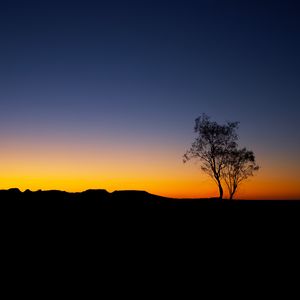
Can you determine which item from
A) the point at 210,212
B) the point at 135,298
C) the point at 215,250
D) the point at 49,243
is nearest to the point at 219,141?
the point at 210,212

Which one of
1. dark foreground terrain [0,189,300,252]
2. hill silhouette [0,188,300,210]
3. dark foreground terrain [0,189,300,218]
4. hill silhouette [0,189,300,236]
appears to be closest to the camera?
dark foreground terrain [0,189,300,252]

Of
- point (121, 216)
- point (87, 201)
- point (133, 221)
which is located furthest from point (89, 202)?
point (133, 221)

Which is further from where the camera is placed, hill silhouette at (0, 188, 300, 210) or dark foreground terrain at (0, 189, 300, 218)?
hill silhouette at (0, 188, 300, 210)

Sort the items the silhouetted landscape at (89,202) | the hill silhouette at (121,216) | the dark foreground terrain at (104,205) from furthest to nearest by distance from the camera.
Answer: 1. the silhouetted landscape at (89,202)
2. the dark foreground terrain at (104,205)
3. the hill silhouette at (121,216)

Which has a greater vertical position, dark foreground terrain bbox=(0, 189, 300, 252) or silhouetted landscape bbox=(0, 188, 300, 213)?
silhouetted landscape bbox=(0, 188, 300, 213)

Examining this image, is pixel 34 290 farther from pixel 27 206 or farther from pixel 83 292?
pixel 27 206

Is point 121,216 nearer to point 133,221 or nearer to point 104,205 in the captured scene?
point 133,221

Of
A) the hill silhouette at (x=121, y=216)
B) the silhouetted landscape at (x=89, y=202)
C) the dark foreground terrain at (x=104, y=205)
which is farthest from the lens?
the silhouetted landscape at (x=89, y=202)

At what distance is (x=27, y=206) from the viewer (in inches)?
1162

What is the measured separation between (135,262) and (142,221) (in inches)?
283

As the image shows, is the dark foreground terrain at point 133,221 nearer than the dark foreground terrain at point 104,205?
Yes

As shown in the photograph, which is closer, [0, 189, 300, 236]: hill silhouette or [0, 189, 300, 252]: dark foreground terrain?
[0, 189, 300, 252]: dark foreground terrain

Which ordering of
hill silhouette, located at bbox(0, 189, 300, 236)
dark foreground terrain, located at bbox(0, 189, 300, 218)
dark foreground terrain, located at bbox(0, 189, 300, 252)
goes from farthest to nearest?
dark foreground terrain, located at bbox(0, 189, 300, 218), hill silhouette, located at bbox(0, 189, 300, 236), dark foreground terrain, located at bbox(0, 189, 300, 252)

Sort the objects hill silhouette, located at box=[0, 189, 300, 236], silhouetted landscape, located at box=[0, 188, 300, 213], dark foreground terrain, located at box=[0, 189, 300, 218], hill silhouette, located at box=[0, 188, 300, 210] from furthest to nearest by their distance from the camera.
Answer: hill silhouette, located at box=[0, 188, 300, 210] → silhouetted landscape, located at box=[0, 188, 300, 213] → dark foreground terrain, located at box=[0, 189, 300, 218] → hill silhouette, located at box=[0, 189, 300, 236]
